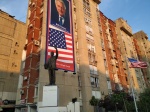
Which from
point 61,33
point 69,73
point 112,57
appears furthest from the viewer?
point 112,57

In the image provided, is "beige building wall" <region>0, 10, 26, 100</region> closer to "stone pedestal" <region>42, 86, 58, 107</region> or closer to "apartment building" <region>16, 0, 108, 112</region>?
"apartment building" <region>16, 0, 108, 112</region>

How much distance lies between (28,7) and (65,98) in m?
23.7

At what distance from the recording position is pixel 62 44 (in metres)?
29.2

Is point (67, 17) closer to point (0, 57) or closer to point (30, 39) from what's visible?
point (30, 39)

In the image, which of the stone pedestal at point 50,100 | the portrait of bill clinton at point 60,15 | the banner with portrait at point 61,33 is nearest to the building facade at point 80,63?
the banner with portrait at point 61,33

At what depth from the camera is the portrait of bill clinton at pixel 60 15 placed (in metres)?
30.9

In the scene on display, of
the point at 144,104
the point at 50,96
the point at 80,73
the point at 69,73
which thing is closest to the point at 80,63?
the point at 80,73

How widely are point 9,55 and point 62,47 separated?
15.3 m

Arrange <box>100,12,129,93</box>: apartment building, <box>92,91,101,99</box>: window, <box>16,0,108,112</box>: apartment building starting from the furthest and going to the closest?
<box>100,12,129,93</box>: apartment building < <box>92,91,101,99</box>: window < <box>16,0,108,112</box>: apartment building

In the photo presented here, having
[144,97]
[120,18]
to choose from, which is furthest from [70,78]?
[120,18]

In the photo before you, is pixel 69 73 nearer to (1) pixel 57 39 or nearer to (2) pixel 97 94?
(1) pixel 57 39

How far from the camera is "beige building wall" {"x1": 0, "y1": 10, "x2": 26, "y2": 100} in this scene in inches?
1340

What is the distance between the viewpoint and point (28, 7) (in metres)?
37.3

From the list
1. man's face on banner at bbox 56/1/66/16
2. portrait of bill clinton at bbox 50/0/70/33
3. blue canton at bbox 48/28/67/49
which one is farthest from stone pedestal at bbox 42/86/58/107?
man's face on banner at bbox 56/1/66/16
